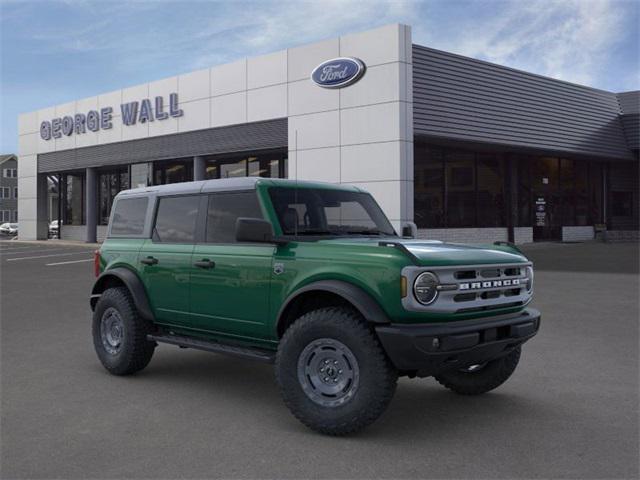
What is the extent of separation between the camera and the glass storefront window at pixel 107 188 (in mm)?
35938

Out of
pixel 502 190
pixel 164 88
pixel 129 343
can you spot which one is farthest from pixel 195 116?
pixel 129 343

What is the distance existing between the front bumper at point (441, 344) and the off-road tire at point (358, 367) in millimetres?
121

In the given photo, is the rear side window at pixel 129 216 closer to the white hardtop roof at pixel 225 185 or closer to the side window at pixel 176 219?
Result: the white hardtop roof at pixel 225 185

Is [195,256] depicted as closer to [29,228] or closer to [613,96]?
[613,96]

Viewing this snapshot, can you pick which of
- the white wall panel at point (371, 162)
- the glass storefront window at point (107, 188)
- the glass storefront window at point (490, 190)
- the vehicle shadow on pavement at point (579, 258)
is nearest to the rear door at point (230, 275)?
the vehicle shadow on pavement at point (579, 258)

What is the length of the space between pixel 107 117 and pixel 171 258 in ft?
95.8

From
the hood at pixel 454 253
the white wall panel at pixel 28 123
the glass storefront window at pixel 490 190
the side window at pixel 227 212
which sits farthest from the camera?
the white wall panel at pixel 28 123

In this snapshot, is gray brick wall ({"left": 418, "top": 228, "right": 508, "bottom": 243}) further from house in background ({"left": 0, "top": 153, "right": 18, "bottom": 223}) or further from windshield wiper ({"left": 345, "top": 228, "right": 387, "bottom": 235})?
house in background ({"left": 0, "top": 153, "right": 18, "bottom": 223})

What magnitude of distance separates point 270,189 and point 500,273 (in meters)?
2.00

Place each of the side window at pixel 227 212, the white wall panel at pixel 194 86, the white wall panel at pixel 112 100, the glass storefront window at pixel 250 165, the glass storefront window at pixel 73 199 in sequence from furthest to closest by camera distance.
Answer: the glass storefront window at pixel 73 199, the white wall panel at pixel 112 100, the glass storefront window at pixel 250 165, the white wall panel at pixel 194 86, the side window at pixel 227 212

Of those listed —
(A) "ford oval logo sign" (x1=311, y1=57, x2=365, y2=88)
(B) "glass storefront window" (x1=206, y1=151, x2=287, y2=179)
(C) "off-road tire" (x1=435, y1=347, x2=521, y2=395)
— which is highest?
(A) "ford oval logo sign" (x1=311, y1=57, x2=365, y2=88)

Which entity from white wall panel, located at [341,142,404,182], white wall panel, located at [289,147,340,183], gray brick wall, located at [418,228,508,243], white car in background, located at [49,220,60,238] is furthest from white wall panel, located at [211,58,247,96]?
white car in background, located at [49,220,60,238]

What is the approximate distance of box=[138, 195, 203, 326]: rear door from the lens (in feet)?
19.3

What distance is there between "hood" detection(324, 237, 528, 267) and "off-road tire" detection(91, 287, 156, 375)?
2237 mm
